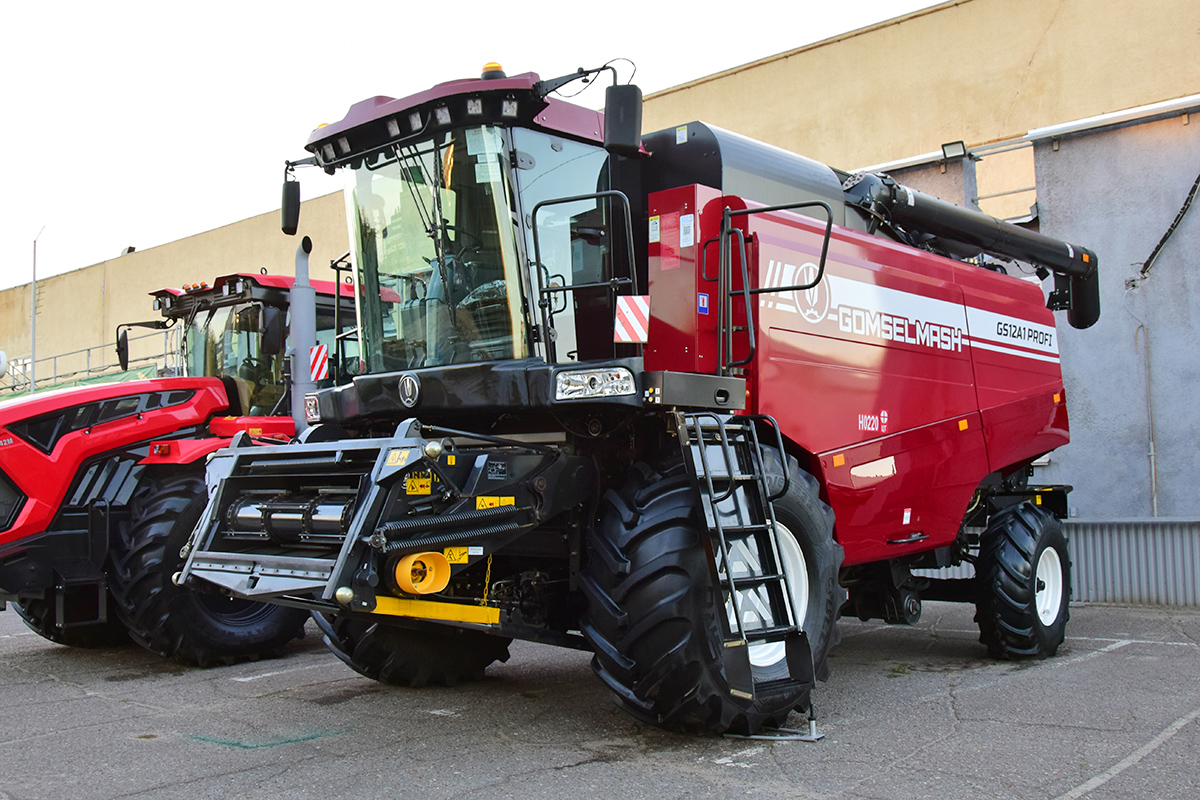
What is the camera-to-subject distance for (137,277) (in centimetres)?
3234

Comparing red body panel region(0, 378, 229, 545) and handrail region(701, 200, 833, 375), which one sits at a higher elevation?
handrail region(701, 200, 833, 375)

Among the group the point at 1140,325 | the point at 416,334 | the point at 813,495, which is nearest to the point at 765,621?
the point at 813,495

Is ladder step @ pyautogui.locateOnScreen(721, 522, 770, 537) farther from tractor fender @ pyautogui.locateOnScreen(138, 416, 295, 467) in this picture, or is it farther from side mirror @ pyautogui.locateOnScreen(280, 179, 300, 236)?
tractor fender @ pyautogui.locateOnScreen(138, 416, 295, 467)

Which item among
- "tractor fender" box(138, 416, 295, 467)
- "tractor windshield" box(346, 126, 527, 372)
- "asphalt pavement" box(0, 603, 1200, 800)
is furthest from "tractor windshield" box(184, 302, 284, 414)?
"tractor windshield" box(346, 126, 527, 372)

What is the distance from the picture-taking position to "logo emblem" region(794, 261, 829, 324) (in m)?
5.92

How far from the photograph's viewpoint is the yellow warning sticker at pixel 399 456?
4.54 meters

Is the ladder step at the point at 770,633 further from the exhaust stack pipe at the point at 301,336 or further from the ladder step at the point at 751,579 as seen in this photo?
the exhaust stack pipe at the point at 301,336

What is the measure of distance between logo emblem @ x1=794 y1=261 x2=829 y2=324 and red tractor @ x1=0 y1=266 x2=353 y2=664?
110 inches

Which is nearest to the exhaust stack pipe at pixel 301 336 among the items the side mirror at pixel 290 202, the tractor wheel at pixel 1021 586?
the side mirror at pixel 290 202

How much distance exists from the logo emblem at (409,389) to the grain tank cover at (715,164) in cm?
189

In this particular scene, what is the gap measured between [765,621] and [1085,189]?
29.4 feet

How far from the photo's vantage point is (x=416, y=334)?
5.53 m

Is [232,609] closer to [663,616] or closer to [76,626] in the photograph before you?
[76,626]

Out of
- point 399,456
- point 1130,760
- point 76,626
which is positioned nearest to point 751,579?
point 399,456
